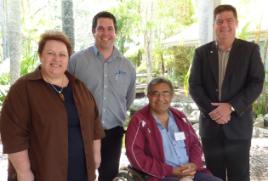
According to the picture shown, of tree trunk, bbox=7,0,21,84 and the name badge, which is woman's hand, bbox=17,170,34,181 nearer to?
the name badge


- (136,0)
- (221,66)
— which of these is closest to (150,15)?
(136,0)

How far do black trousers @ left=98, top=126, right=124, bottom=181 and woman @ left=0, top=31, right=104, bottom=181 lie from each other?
514 mm

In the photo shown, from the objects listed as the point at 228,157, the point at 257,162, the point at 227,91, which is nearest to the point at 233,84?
the point at 227,91

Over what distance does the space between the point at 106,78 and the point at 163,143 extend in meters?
0.63

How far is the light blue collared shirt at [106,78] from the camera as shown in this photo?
272 cm

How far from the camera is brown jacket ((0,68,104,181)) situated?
82.2 inches

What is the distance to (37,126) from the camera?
2.11m

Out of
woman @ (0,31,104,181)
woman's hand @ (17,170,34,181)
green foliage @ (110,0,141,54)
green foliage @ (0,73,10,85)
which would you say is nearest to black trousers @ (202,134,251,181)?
woman @ (0,31,104,181)

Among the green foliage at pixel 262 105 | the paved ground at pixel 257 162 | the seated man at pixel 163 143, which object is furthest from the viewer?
the green foliage at pixel 262 105

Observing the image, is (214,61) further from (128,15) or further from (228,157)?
(128,15)

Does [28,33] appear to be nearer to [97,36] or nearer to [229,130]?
[97,36]

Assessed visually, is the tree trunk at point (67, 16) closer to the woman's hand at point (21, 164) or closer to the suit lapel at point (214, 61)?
the suit lapel at point (214, 61)

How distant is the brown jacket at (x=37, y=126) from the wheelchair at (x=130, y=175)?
0.39 m

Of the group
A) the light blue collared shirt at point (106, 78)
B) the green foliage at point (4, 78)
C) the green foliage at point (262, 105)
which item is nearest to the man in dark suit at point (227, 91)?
the light blue collared shirt at point (106, 78)
